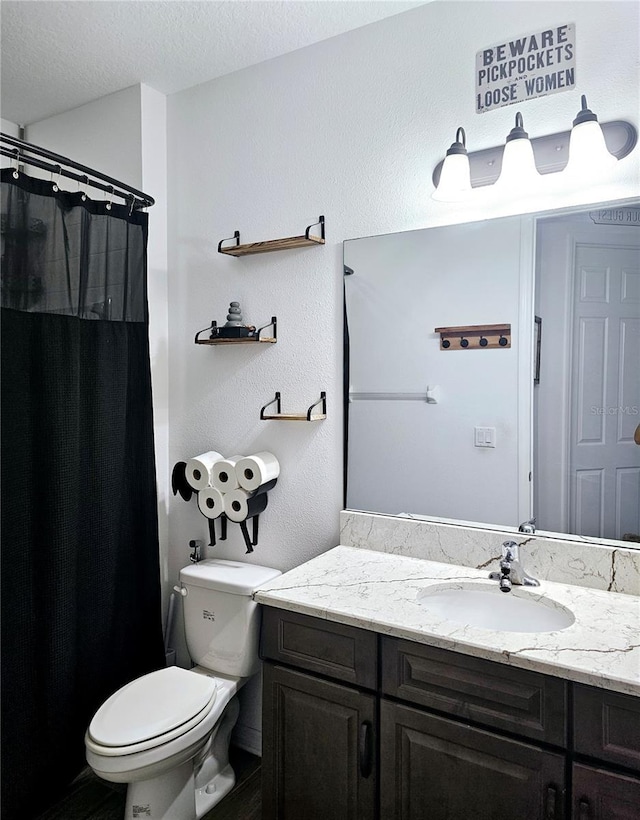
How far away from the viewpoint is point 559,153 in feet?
5.21

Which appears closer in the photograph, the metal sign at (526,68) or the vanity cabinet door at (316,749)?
the vanity cabinet door at (316,749)

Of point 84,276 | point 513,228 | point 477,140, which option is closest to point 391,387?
point 513,228

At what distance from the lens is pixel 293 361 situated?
83.4 inches

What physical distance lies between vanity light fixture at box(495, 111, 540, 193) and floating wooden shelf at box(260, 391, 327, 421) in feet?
3.08

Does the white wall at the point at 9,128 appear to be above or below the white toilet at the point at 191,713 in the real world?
above

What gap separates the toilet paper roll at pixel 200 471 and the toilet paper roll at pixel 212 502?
0.09 ft

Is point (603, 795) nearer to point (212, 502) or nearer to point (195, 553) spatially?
point (212, 502)

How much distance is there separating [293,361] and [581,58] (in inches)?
50.8

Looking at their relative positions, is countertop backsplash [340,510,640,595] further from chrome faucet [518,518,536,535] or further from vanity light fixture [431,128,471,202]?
vanity light fixture [431,128,471,202]

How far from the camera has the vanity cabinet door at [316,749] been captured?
1414 millimetres

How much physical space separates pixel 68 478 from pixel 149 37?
161 centimetres

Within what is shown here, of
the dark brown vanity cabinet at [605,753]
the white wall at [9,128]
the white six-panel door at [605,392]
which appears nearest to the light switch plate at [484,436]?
the white six-panel door at [605,392]

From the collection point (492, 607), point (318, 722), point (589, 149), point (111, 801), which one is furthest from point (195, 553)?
point (589, 149)

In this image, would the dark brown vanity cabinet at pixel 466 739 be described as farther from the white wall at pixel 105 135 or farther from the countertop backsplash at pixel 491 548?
the white wall at pixel 105 135
